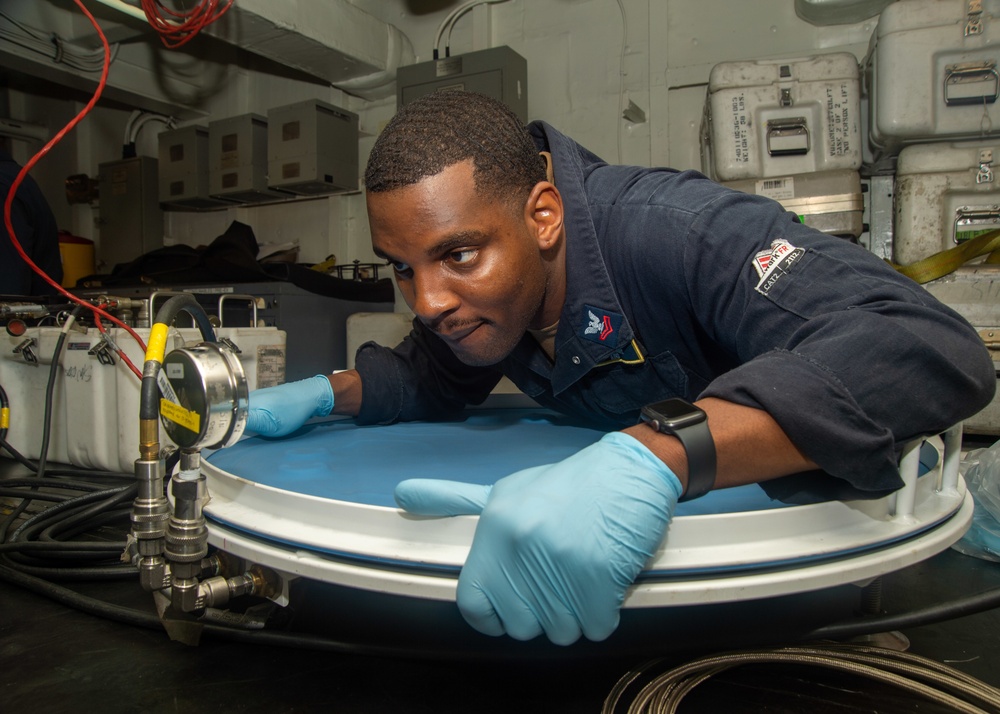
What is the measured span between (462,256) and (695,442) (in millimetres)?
439

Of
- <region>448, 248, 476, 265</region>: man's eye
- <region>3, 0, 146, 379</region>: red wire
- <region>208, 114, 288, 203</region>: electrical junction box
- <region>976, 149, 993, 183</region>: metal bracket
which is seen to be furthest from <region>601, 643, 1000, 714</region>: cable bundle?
<region>208, 114, 288, 203</region>: electrical junction box

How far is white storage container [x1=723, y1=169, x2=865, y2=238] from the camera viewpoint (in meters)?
2.23

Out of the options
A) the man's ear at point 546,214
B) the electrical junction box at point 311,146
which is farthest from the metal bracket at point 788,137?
the electrical junction box at point 311,146

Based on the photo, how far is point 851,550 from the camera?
0.64 m

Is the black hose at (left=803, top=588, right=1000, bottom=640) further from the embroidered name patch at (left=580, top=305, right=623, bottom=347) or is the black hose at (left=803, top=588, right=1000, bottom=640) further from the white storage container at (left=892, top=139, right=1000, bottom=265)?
the white storage container at (left=892, top=139, right=1000, bottom=265)

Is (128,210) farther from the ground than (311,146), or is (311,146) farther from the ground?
(311,146)

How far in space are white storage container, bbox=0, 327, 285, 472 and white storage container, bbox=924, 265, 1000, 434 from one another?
2123mm

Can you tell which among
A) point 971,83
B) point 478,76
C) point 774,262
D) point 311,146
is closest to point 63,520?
point 774,262

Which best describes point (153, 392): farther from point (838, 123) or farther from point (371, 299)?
point (371, 299)

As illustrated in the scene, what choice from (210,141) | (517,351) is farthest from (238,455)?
(210,141)

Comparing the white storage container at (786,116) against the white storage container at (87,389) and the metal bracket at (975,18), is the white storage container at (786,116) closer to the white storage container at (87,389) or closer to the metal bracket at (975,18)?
the metal bracket at (975,18)

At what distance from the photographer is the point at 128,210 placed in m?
4.28

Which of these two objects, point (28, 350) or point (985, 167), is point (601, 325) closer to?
point (28, 350)

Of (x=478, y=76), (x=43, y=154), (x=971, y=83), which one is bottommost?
(x=43, y=154)
